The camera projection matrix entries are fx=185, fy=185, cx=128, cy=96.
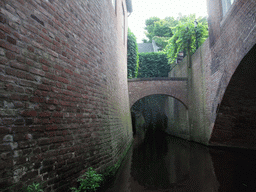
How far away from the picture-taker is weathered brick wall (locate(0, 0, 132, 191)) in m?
1.81

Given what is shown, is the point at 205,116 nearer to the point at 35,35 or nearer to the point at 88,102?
the point at 88,102

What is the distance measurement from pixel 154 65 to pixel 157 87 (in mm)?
5808

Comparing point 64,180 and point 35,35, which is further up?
point 35,35

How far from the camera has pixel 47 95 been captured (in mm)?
2314

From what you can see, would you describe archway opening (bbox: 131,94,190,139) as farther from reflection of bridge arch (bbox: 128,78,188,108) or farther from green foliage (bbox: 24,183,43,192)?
green foliage (bbox: 24,183,43,192)

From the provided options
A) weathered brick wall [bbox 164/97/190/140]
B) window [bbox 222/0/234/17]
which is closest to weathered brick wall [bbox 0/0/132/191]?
window [bbox 222/0/234/17]

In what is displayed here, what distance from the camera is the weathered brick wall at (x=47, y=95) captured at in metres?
1.81

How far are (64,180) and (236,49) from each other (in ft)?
17.2

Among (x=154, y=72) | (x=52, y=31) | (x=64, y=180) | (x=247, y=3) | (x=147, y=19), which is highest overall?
(x=147, y=19)

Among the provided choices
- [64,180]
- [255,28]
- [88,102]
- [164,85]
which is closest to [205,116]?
[164,85]

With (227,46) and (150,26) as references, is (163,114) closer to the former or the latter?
(227,46)

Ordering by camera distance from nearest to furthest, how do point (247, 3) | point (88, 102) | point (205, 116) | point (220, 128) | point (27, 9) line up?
point (27, 9) < point (88, 102) < point (247, 3) < point (220, 128) < point (205, 116)

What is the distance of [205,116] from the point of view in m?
8.81

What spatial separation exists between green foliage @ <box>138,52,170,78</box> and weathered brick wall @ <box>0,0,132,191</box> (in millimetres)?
13642
